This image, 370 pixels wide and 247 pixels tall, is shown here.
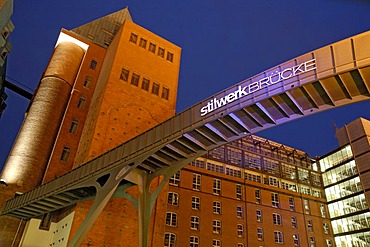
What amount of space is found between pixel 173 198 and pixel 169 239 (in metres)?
5.56

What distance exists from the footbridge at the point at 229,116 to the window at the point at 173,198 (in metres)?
17.9

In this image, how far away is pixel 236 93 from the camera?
16047 mm

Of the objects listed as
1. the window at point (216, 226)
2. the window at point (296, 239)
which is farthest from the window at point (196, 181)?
the window at point (296, 239)

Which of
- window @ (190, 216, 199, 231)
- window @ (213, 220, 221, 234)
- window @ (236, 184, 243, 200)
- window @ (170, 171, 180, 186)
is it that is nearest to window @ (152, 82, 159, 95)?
window @ (170, 171, 180, 186)

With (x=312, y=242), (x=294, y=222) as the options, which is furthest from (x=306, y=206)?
(x=312, y=242)

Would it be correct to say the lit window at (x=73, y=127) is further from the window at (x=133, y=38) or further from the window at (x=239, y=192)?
the window at (x=239, y=192)

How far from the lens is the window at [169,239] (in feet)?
127

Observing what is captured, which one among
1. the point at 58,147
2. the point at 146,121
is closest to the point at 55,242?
the point at 58,147

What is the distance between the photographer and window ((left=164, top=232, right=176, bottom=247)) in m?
38.6

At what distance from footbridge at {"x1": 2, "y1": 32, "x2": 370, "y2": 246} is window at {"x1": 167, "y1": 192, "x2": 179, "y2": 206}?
17866 mm

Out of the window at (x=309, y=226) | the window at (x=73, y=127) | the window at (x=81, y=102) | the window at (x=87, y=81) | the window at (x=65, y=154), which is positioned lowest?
the window at (x=309, y=226)

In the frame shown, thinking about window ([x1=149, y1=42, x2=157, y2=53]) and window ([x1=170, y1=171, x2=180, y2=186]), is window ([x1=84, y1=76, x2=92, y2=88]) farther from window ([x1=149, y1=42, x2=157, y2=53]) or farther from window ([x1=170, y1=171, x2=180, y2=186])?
window ([x1=170, y1=171, x2=180, y2=186])

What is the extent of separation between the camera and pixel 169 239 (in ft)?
128

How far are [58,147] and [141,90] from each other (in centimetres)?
1211
